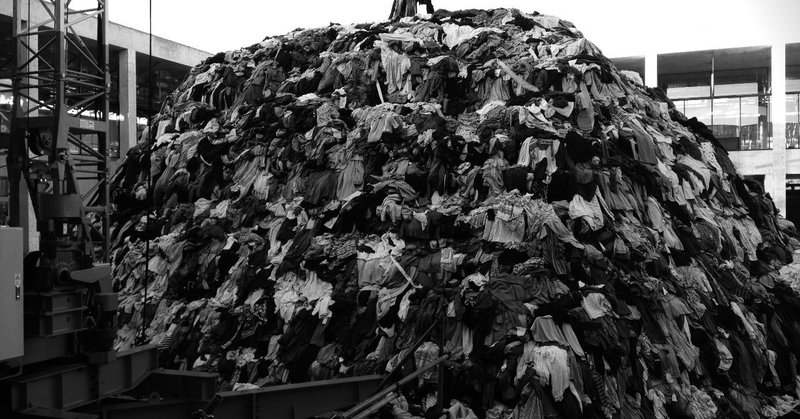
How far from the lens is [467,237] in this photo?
414 inches

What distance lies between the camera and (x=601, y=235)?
1018 centimetres

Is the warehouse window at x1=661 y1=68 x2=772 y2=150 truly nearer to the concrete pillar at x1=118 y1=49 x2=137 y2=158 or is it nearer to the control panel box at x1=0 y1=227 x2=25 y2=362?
the concrete pillar at x1=118 y1=49 x2=137 y2=158

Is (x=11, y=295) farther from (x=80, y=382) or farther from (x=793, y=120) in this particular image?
(x=793, y=120)

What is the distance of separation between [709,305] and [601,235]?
2.12 metres

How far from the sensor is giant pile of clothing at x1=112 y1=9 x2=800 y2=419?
30.4 feet

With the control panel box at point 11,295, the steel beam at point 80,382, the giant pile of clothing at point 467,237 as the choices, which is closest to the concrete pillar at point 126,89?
the giant pile of clothing at point 467,237

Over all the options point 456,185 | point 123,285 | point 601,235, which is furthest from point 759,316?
point 123,285

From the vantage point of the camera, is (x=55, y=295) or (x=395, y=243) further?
(x=395, y=243)

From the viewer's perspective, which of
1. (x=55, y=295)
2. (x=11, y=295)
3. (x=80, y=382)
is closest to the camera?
(x=11, y=295)

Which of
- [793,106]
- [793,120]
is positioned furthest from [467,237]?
[793,106]

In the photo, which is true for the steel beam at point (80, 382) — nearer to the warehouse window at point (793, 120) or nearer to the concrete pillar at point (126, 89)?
the concrete pillar at point (126, 89)

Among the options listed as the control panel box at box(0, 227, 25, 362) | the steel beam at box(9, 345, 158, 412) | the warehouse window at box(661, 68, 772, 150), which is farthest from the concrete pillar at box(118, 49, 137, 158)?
the warehouse window at box(661, 68, 772, 150)

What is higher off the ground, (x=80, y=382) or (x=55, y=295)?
(x=55, y=295)

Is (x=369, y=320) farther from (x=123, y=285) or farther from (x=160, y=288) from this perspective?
(x=123, y=285)
